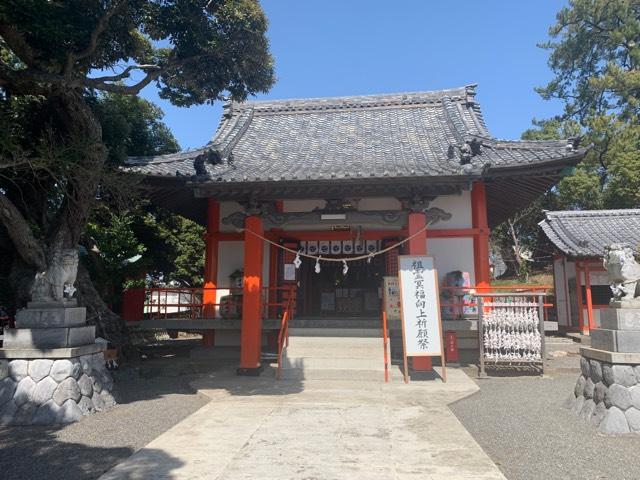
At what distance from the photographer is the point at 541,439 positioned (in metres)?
5.19

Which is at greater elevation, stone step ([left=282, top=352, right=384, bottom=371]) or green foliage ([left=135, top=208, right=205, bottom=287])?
green foliage ([left=135, top=208, right=205, bottom=287])

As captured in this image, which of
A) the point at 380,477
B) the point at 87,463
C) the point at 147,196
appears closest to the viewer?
the point at 380,477

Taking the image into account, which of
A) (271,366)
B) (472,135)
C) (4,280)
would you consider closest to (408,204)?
(472,135)

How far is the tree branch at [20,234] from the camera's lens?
6.29 meters

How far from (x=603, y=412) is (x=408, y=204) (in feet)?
16.5

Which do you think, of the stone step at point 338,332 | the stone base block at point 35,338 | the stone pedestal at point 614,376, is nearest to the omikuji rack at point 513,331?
the stone step at point 338,332

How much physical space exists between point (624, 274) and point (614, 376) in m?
1.34

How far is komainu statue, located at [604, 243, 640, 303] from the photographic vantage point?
5.80m

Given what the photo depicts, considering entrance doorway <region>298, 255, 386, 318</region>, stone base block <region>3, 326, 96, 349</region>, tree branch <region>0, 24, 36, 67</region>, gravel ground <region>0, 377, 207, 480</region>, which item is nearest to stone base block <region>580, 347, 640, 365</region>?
gravel ground <region>0, 377, 207, 480</region>

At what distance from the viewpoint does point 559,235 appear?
1798 cm

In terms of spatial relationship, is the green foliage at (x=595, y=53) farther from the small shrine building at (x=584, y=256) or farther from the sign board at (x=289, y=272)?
the sign board at (x=289, y=272)

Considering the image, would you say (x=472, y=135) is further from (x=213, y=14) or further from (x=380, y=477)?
(x=380, y=477)

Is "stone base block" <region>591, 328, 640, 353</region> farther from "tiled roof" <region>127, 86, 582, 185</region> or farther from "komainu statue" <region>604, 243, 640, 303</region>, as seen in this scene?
"tiled roof" <region>127, 86, 582, 185</region>

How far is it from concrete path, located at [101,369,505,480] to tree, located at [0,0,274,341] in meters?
3.62
